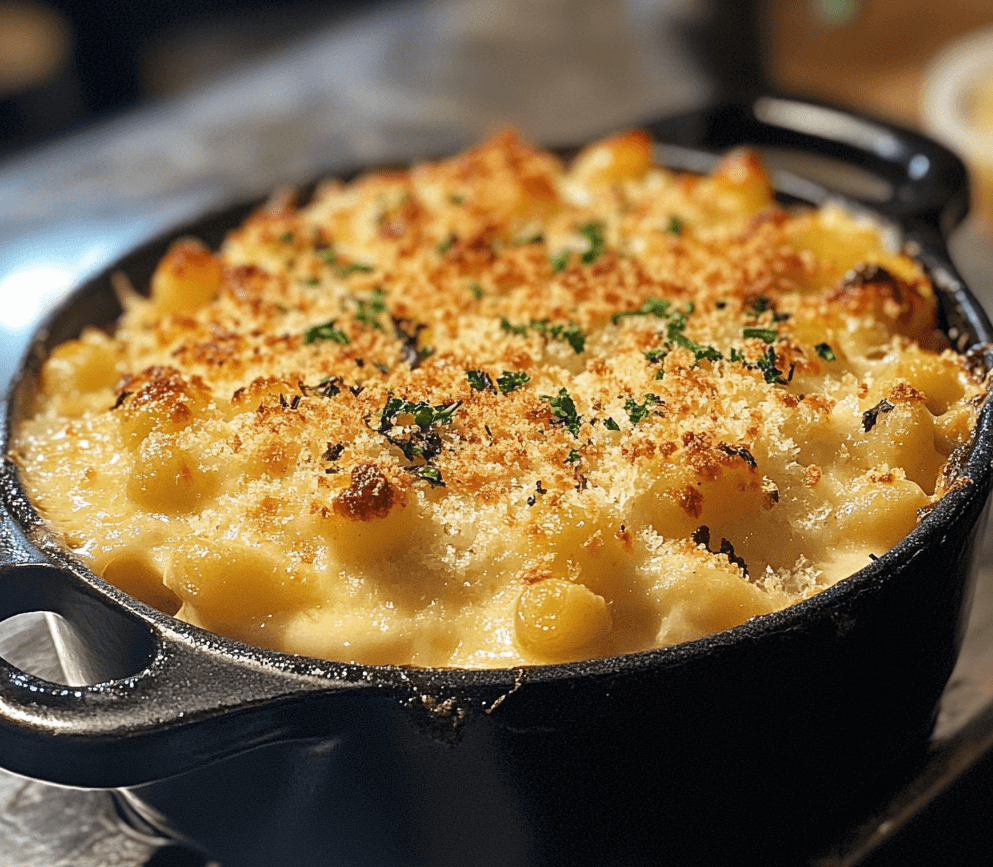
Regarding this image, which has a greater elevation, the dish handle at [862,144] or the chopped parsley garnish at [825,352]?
→ the dish handle at [862,144]

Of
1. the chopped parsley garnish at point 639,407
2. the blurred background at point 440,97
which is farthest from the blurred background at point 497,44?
the chopped parsley garnish at point 639,407

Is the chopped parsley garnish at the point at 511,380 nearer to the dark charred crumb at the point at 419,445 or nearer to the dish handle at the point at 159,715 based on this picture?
the dark charred crumb at the point at 419,445

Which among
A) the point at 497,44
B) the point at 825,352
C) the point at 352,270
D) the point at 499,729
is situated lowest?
the point at 499,729

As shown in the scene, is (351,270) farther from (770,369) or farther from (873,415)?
(873,415)

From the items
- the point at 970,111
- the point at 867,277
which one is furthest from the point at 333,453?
the point at 970,111

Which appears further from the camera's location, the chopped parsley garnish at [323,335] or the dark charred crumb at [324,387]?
the chopped parsley garnish at [323,335]

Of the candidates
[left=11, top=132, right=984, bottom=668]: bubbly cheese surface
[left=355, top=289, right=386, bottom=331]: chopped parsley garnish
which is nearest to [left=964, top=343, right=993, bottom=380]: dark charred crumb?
[left=11, top=132, right=984, bottom=668]: bubbly cheese surface

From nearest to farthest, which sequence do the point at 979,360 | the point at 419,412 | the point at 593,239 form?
the point at 419,412
the point at 979,360
the point at 593,239
